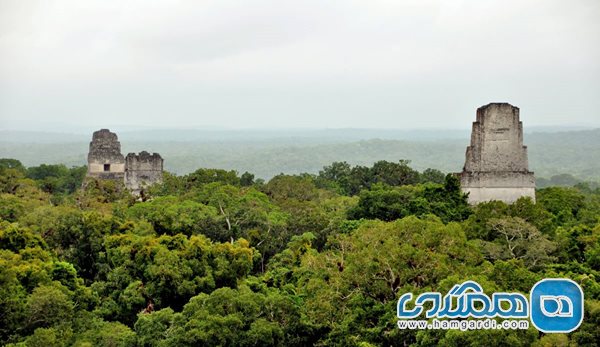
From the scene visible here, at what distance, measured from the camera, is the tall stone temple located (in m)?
30.4

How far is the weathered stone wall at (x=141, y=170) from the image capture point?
4612 cm

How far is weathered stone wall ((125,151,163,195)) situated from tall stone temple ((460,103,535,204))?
20.3 m

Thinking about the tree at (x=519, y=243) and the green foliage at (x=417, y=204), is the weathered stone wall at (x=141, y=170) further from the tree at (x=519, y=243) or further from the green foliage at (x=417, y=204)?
the tree at (x=519, y=243)

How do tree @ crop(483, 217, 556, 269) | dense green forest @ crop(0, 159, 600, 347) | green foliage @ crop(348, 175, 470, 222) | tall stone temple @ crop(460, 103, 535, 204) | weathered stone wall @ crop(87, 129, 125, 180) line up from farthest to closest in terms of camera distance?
weathered stone wall @ crop(87, 129, 125, 180), tall stone temple @ crop(460, 103, 535, 204), green foliage @ crop(348, 175, 470, 222), tree @ crop(483, 217, 556, 269), dense green forest @ crop(0, 159, 600, 347)

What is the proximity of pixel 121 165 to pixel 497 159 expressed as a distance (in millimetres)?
24096

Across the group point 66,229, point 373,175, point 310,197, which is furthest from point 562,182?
point 66,229

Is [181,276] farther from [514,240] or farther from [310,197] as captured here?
[310,197]

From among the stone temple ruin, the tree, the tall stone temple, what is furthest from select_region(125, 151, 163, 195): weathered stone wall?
the tree

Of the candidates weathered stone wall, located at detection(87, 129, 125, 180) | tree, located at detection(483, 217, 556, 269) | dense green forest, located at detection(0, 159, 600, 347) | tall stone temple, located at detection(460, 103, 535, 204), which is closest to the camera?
dense green forest, located at detection(0, 159, 600, 347)

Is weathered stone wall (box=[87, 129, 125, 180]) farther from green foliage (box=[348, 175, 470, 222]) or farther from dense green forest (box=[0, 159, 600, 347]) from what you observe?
green foliage (box=[348, 175, 470, 222])

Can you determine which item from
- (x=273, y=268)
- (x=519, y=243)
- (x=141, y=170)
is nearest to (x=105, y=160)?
(x=141, y=170)

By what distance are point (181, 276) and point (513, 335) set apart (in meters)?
9.73

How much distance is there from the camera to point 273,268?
27.3m

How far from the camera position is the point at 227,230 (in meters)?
31.4
